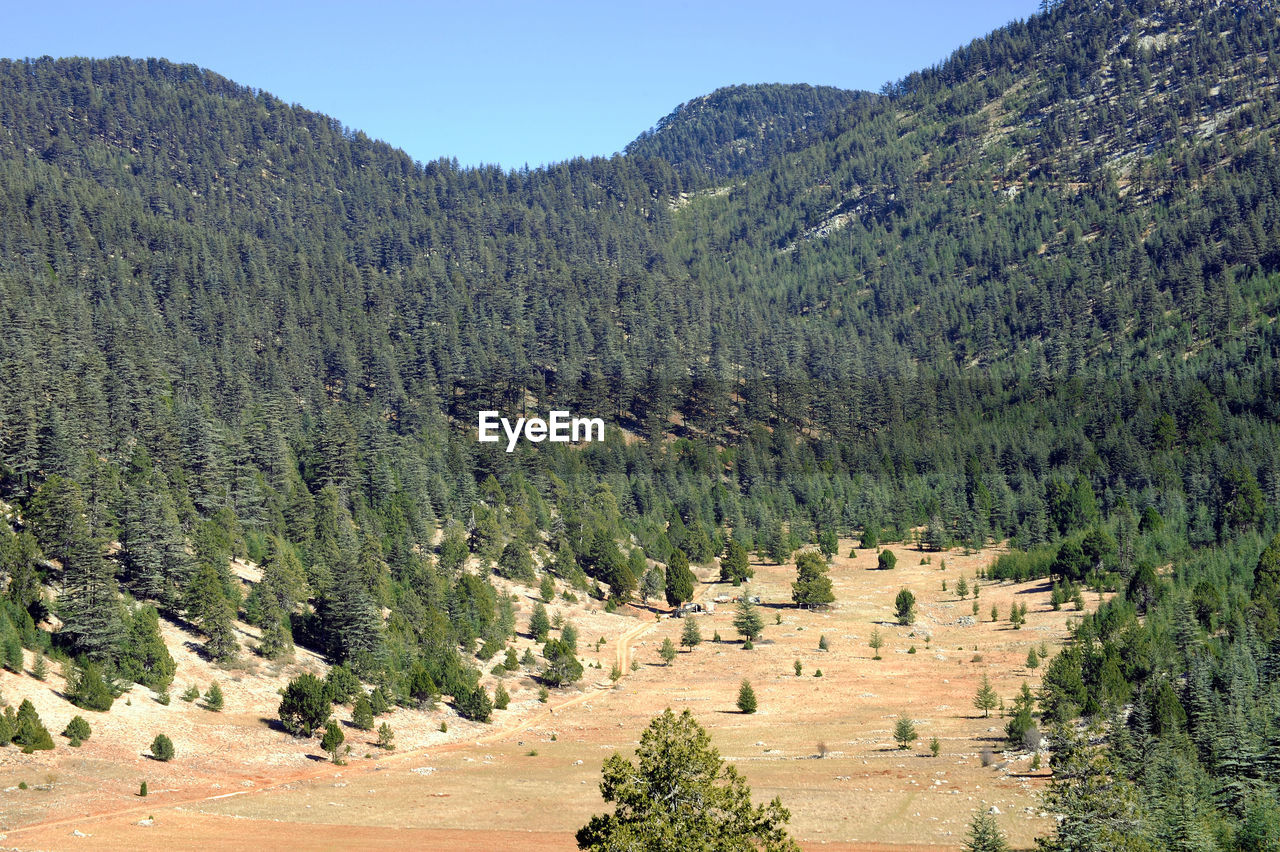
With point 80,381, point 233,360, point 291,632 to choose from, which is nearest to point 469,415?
point 233,360

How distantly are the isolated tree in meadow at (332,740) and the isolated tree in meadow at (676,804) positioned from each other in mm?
46518

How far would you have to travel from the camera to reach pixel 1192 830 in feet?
163

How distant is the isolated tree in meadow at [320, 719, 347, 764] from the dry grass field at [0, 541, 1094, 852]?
2.83 ft

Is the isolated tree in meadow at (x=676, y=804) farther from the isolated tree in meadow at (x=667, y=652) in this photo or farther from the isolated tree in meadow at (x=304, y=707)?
the isolated tree in meadow at (x=667, y=652)

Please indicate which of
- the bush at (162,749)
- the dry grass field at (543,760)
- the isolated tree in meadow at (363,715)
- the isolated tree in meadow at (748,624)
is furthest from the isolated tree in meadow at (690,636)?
the bush at (162,749)

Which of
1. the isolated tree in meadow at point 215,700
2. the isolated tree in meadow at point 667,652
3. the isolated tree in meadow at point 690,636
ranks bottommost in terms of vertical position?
the isolated tree in meadow at point 215,700

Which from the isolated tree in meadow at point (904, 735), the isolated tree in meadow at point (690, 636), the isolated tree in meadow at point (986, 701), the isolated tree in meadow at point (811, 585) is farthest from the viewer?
the isolated tree in meadow at point (811, 585)

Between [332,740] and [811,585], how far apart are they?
70.9m

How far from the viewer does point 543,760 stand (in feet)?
271

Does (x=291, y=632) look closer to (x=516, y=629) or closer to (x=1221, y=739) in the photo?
(x=516, y=629)

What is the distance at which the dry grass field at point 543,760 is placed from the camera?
6244 cm

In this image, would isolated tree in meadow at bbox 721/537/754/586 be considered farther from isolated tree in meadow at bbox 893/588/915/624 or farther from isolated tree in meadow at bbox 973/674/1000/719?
isolated tree in meadow at bbox 973/674/1000/719

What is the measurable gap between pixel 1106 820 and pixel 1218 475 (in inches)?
5383

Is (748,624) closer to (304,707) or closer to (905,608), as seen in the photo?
(905,608)
